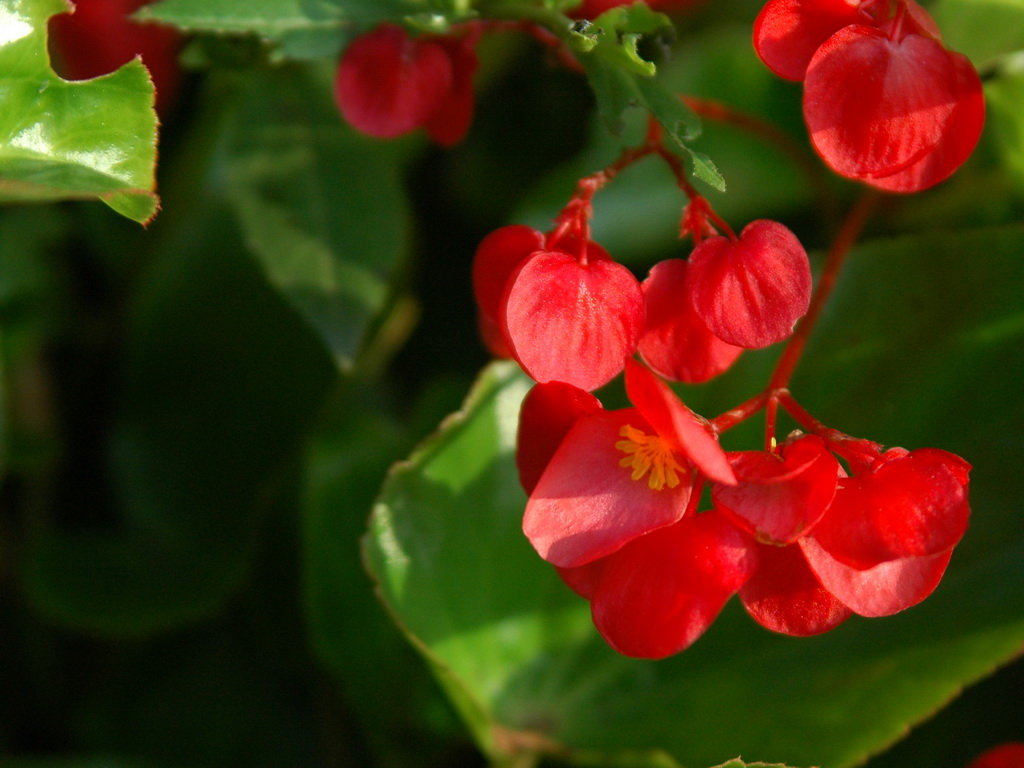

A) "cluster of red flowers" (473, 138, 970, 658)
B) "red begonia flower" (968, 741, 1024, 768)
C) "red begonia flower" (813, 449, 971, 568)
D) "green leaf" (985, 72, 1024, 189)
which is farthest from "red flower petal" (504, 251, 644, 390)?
"green leaf" (985, 72, 1024, 189)

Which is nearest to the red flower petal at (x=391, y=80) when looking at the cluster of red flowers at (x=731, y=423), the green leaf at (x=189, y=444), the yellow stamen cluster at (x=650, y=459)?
the cluster of red flowers at (x=731, y=423)

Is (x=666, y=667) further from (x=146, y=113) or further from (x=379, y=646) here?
(x=146, y=113)

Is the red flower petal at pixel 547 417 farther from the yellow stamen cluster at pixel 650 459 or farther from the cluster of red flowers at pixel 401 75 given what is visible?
the cluster of red flowers at pixel 401 75

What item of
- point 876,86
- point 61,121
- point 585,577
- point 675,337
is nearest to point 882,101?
point 876,86

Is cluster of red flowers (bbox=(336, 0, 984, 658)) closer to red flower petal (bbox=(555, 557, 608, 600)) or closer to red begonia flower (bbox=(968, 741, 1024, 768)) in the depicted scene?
red flower petal (bbox=(555, 557, 608, 600))

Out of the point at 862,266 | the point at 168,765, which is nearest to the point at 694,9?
the point at 862,266

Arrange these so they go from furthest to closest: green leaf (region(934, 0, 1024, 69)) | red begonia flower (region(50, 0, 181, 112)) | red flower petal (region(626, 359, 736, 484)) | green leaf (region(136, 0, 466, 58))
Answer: red begonia flower (region(50, 0, 181, 112)), green leaf (region(934, 0, 1024, 69)), green leaf (region(136, 0, 466, 58)), red flower petal (region(626, 359, 736, 484))
